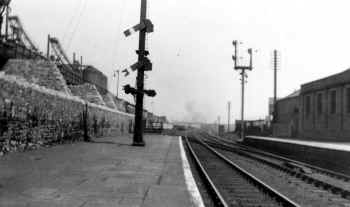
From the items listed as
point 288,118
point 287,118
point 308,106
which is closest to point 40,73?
point 308,106

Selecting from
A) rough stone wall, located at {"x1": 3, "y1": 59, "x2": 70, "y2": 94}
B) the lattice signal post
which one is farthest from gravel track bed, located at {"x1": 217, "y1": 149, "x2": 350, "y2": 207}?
rough stone wall, located at {"x1": 3, "y1": 59, "x2": 70, "y2": 94}

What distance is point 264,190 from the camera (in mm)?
9844

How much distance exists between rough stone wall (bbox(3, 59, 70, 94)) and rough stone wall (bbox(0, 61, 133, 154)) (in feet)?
17.6

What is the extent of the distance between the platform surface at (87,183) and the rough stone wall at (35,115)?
133 cm

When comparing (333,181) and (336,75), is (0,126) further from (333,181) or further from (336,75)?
(336,75)

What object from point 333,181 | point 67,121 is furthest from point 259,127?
point 333,181

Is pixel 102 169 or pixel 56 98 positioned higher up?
pixel 56 98

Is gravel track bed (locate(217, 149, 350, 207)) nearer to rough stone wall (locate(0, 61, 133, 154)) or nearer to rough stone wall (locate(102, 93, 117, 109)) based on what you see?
rough stone wall (locate(0, 61, 133, 154))

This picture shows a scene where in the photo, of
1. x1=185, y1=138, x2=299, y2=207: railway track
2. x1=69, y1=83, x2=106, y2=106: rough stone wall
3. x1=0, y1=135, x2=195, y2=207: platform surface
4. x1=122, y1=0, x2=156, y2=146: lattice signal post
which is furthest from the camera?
x1=69, y1=83, x2=106, y2=106: rough stone wall

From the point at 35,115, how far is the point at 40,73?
15496mm

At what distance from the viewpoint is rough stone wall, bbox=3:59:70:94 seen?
1133 inches

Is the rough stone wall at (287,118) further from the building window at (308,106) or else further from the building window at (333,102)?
the building window at (333,102)

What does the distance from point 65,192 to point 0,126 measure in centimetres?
616

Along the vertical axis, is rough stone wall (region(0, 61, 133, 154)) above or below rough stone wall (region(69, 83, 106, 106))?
below
